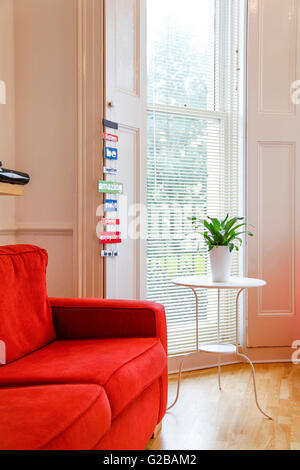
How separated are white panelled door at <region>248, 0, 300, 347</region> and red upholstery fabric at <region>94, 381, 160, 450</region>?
164 cm

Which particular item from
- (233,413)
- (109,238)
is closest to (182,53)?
(109,238)

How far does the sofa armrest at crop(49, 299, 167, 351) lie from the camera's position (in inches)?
86.2

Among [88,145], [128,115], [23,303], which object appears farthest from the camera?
[128,115]

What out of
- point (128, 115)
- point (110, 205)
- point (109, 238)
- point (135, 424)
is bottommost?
point (135, 424)

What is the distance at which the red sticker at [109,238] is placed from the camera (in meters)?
2.75

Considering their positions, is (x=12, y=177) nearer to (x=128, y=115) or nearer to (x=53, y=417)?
(x=128, y=115)

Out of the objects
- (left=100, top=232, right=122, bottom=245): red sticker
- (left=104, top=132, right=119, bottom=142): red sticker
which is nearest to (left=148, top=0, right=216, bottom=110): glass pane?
(left=104, top=132, right=119, bottom=142): red sticker

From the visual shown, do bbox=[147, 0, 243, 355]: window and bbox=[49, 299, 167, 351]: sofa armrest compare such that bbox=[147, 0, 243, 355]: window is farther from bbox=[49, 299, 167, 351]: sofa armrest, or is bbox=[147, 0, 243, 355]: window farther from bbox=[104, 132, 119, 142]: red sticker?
bbox=[49, 299, 167, 351]: sofa armrest

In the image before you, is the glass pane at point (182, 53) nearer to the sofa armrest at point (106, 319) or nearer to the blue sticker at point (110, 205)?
the blue sticker at point (110, 205)

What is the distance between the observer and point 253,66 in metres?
3.52

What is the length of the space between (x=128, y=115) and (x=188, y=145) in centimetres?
65

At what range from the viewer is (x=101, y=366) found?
1687 mm

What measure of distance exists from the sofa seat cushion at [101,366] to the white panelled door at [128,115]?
2.60 ft
